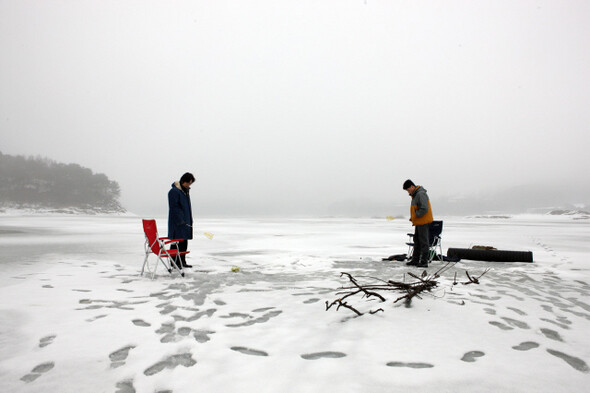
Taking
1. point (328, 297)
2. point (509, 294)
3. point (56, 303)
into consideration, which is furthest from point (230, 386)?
point (509, 294)

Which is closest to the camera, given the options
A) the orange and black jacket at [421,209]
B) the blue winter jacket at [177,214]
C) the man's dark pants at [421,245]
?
the blue winter jacket at [177,214]

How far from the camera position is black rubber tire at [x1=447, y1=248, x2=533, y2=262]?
774cm

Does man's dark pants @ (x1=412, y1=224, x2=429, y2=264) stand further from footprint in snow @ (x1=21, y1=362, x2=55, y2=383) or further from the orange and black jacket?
footprint in snow @ (x1=21, y1=362, x2=55, y2=383)

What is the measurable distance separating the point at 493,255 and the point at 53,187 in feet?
438

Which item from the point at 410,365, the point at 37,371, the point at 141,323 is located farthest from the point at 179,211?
the point at 410,365

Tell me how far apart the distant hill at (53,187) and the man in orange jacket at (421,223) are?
389 ft

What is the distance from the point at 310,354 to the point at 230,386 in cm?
71

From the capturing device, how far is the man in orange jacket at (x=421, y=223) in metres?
7.14

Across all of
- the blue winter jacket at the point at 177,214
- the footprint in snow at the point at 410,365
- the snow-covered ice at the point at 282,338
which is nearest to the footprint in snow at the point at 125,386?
the snow-covered ice at the point at 282,338

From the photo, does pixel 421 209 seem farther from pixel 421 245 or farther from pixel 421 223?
pixel 421 245

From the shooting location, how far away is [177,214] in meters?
6.57

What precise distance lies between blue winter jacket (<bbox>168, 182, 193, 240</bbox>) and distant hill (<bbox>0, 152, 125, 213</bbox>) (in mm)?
116281

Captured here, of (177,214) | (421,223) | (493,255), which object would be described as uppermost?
(177,214)

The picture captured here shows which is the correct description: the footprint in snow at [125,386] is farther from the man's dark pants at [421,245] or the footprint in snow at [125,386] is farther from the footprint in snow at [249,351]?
the man's dark pants at [421,245]
